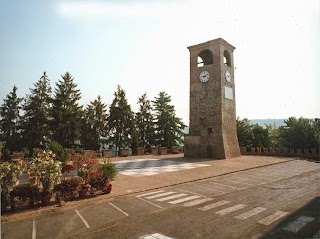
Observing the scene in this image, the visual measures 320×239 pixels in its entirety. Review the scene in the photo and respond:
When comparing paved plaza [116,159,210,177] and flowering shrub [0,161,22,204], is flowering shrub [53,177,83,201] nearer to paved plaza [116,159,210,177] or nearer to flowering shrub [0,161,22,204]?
flowering shrub [0,161,22,204]

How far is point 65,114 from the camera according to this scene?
137 feet

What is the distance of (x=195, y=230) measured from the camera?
843cm

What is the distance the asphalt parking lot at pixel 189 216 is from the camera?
8.32m

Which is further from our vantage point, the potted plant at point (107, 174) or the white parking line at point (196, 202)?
the potted plant at point (107, 174)

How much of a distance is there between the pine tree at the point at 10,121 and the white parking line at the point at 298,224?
45240 mm

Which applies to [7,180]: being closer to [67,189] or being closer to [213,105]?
[67,189]

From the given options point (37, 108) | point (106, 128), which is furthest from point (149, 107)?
point (37, 108)

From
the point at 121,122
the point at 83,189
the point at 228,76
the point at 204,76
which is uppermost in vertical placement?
the point at 228,76

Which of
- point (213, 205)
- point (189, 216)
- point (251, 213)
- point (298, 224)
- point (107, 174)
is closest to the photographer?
point (298, 224)

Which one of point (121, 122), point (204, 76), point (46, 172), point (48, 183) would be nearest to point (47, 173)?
point (46, 172)

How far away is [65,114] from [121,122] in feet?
32.7

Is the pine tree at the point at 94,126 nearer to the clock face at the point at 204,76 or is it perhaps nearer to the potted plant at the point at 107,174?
the clock face at the point at 204,76

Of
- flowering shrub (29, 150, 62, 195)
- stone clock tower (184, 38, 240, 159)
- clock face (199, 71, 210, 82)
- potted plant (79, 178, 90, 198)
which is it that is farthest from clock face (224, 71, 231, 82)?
flowering shrub (29, 150, 62, 195)

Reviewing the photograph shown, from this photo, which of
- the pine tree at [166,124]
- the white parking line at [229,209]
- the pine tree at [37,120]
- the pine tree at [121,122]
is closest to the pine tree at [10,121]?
the pine tree at [37,120]
